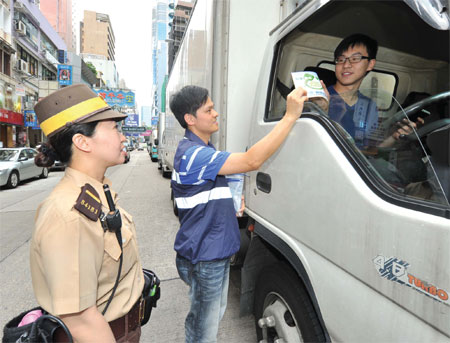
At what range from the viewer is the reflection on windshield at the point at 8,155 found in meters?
11.0

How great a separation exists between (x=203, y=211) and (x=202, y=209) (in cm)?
2

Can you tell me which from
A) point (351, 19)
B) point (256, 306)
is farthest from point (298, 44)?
point (256, 306)

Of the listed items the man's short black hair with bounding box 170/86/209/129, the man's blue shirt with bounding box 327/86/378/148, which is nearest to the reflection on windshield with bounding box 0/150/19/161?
the man's short black hair with bounding box 170/86/209/129

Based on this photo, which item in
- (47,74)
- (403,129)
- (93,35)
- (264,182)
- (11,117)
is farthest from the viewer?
(93,35)

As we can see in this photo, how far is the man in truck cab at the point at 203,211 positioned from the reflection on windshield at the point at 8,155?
1220cm

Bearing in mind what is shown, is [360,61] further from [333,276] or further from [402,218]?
[333,276]

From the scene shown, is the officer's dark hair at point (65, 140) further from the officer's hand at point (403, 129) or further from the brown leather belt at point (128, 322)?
the officer's hand at point (403, 129)

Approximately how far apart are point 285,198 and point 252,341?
153 cm

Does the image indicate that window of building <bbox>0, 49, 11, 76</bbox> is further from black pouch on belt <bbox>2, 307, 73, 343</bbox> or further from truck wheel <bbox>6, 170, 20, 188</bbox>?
black pouch on belt <bbox>2, 307, 73, 343</bbox>

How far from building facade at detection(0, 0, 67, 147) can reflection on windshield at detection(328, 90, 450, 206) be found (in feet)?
75.0

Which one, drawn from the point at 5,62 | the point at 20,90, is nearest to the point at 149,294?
the point at 5,62

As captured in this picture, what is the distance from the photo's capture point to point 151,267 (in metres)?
3.90

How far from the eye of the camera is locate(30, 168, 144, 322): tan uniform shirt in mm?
933

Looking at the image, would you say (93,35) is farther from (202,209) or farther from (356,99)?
(356,99)
